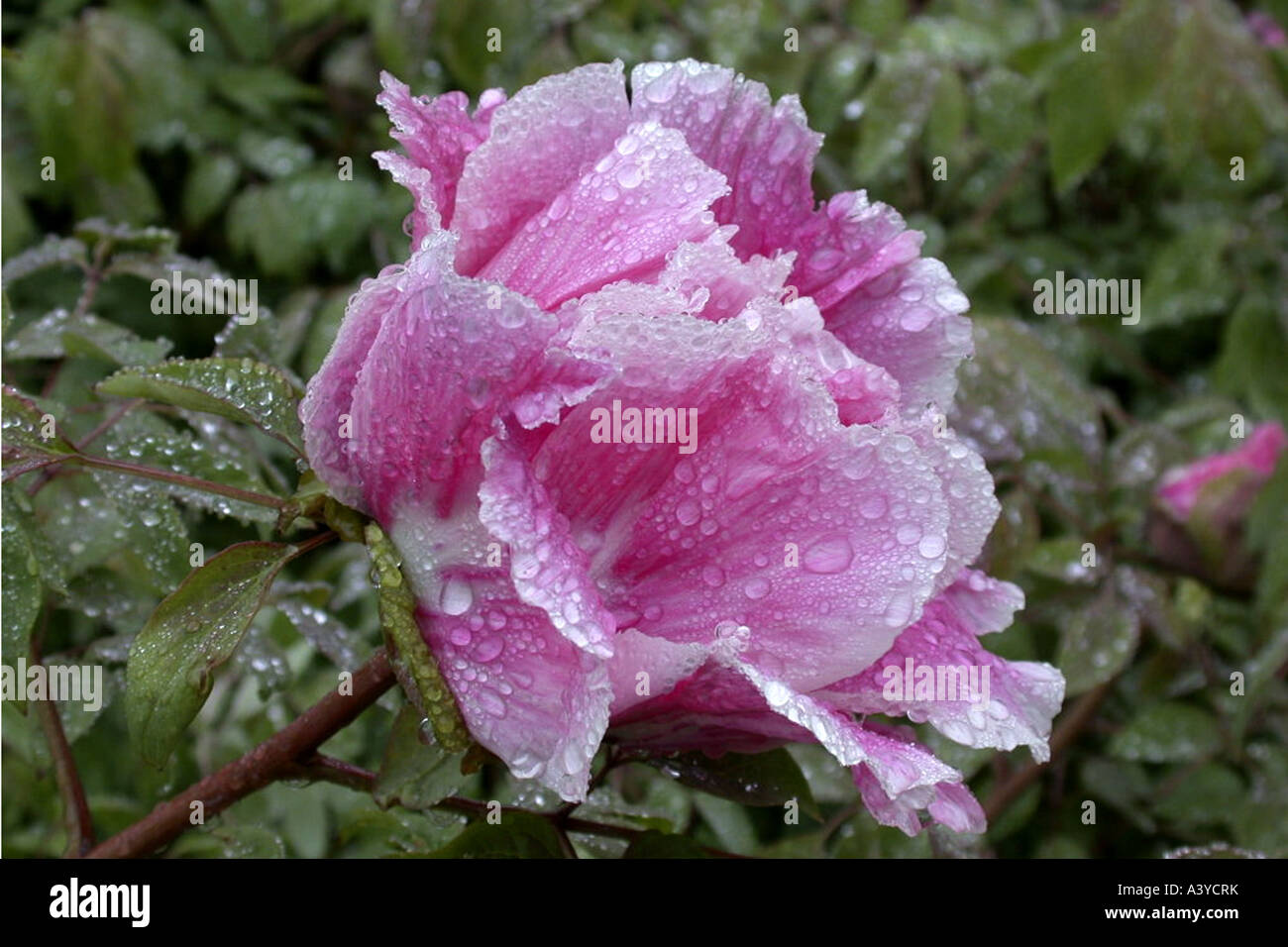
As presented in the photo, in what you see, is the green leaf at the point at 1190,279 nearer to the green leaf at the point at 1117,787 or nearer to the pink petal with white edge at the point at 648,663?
the green leaf at the point at 1117,787

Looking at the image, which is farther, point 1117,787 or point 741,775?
point 1117,787

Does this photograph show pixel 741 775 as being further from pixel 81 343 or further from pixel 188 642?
pixel 81 343

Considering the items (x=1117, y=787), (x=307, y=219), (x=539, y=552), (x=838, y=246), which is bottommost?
(x=1117, y=787)

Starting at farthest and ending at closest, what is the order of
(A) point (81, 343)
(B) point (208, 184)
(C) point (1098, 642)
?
(B) point (208, 184)
(C) point (1098, 642)
(A) point (81, 343)

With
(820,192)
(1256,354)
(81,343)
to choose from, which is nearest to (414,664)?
(81,343)

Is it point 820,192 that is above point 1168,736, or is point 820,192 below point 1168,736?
above

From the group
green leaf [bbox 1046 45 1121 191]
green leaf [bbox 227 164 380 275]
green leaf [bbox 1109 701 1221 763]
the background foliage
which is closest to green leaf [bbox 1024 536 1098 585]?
the background foliage
